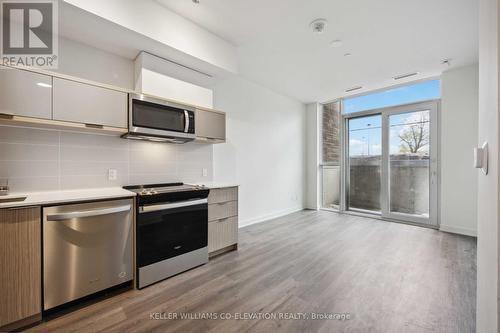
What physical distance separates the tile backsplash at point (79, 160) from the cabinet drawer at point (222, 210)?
2.27 feet

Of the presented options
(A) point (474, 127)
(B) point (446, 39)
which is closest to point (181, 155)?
(B) point (446, 39)

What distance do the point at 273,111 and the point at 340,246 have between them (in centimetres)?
302

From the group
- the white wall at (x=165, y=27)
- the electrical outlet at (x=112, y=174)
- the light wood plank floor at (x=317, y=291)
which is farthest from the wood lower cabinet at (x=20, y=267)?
the white wall at (x=165, y=27)

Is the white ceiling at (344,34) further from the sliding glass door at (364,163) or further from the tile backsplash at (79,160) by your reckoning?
the tile backsplash at (79,160)

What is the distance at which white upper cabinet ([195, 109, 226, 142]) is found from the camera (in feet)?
9.26

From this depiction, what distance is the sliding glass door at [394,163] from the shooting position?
4043 millimetres

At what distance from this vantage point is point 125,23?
6.49ft

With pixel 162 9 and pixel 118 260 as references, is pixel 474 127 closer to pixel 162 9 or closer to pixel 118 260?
pixel 162 9

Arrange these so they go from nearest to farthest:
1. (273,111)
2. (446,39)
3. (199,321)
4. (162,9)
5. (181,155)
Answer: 1. (199,321)
2. (162,9)
3. (446,39)
4. (181,155)
5. (273,111)

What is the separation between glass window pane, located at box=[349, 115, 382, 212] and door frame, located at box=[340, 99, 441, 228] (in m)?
0.10

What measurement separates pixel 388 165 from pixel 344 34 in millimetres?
3015

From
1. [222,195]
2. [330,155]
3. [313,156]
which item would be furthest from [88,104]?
[330,155]

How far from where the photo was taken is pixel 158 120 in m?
2.40

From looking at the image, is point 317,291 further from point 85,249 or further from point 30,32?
point 30,32
